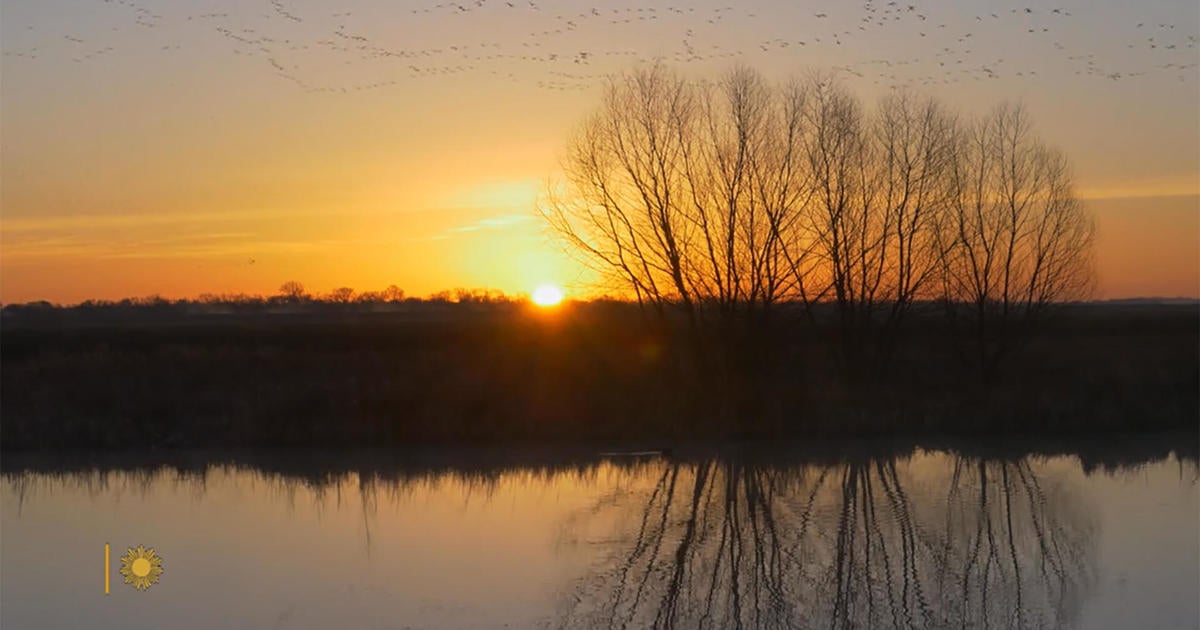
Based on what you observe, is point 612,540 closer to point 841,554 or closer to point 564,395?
point 841,554

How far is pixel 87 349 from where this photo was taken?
29.0 m

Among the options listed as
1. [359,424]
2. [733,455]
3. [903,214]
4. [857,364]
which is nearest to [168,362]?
[359,424]

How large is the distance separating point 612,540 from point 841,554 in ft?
8.04

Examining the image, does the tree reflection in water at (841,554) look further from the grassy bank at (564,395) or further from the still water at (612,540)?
the grassy bank at (564,395)

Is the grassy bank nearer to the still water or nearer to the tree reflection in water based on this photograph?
the still water

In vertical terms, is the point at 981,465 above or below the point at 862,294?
below

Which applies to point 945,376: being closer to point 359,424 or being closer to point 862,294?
point 862,294

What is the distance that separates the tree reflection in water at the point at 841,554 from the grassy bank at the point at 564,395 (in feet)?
17.9

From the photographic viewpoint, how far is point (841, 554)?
11148 mm

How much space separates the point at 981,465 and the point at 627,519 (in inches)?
286

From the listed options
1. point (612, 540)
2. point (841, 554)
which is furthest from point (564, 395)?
point (841, 554)

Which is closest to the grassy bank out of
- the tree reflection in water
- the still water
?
the still water

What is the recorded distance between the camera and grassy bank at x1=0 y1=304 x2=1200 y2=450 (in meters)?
20.9

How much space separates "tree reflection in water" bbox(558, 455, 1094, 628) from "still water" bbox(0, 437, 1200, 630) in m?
0.04
